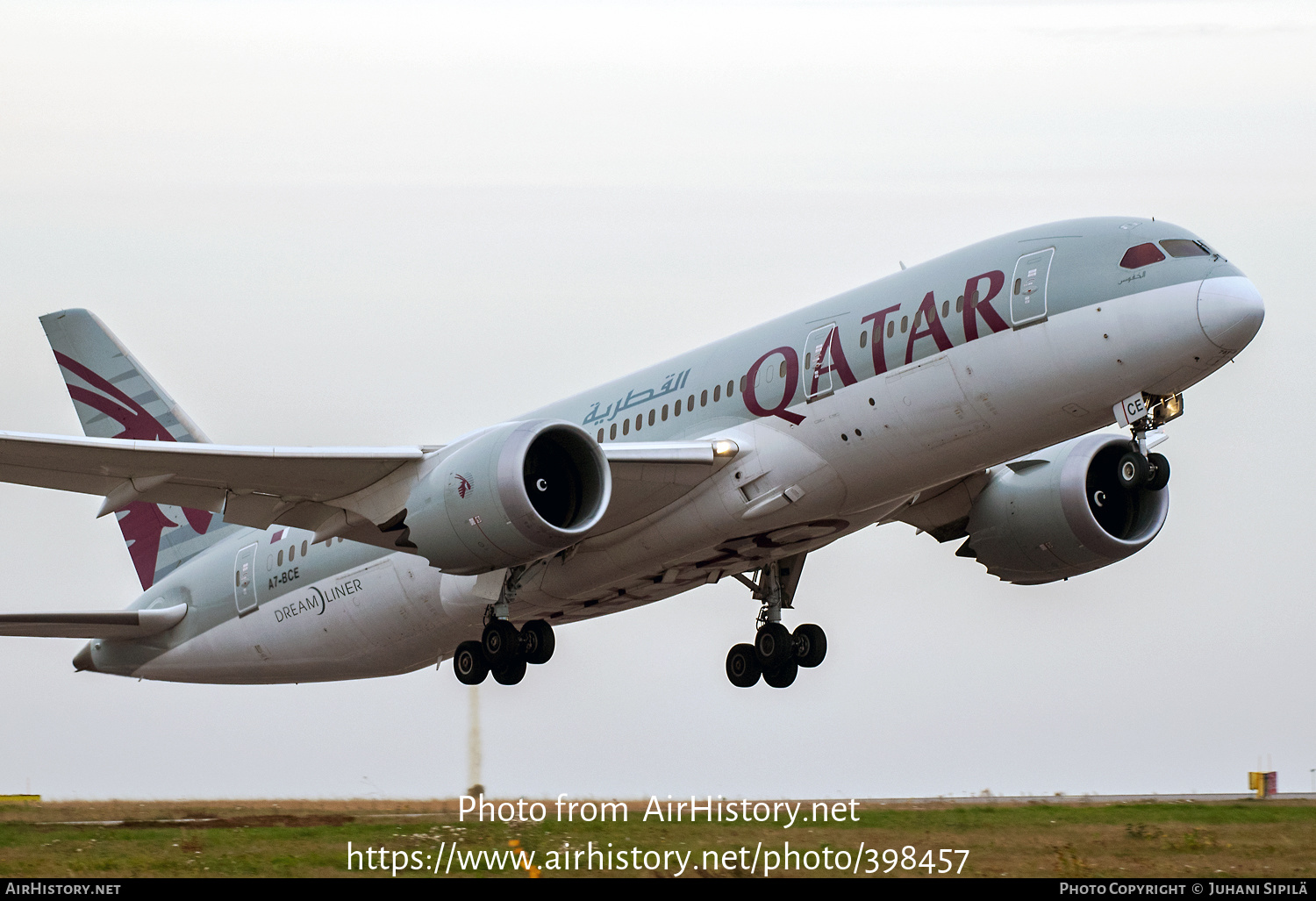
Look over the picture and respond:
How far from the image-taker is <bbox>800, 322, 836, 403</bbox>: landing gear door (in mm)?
24967

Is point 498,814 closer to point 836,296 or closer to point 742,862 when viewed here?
point 742,862

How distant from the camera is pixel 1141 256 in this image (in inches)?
900

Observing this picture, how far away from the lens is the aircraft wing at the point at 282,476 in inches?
979

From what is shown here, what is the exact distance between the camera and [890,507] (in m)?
27.1

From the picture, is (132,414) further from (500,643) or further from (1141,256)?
(1141,256)

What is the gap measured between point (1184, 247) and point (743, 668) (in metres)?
→ 11.8

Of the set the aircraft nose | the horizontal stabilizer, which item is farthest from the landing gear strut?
the aircraft nose

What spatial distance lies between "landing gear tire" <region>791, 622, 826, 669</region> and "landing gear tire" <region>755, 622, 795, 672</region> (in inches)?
5.0

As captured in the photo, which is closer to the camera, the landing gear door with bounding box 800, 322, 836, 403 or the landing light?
the landing light

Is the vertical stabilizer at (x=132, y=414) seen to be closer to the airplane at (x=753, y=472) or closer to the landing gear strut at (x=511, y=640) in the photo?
the airplane at (x=753, y=472)

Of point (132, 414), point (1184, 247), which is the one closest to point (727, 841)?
point (1184, 247)

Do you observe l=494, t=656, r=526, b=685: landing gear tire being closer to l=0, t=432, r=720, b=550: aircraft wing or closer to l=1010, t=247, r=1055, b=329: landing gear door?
l=0, t=432, r=720, b=550: aircraft wing

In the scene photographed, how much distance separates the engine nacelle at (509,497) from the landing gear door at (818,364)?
10.3ft

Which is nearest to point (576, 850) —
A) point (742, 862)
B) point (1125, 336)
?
point (742, 862)
